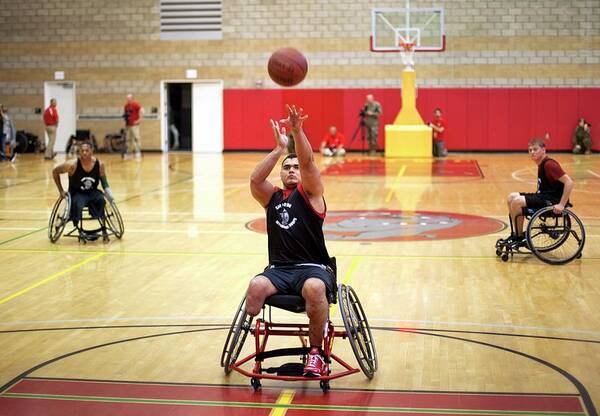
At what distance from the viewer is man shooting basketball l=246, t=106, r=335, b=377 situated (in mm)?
5750

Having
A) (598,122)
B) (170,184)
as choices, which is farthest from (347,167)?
(598,122)

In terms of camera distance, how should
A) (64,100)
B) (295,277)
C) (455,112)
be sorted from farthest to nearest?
1. (64,100)
2. (455,112)
3. (295,277)

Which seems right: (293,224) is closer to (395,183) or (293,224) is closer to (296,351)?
(296,351)

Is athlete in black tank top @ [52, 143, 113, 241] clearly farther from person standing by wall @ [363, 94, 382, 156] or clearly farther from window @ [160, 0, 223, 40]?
window @ [160, 0, 223, 40]

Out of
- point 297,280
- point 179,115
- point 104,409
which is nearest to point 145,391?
point 104,409

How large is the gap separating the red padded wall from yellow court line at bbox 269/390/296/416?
23.5 meters

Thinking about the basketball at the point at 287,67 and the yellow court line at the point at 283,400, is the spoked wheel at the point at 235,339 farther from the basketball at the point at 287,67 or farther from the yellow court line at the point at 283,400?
the basketball at the point at 287,67

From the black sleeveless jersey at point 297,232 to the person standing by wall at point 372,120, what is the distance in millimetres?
21416

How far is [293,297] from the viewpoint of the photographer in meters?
5.69

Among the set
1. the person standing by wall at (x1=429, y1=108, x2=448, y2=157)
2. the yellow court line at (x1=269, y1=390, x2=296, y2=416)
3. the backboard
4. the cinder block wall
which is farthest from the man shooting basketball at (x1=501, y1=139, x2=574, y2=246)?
the cinder block wall

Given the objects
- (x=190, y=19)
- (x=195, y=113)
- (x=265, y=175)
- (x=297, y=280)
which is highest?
(x=190, y=19)

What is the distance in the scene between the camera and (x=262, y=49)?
2895 cm

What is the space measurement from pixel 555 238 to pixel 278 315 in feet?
12.1

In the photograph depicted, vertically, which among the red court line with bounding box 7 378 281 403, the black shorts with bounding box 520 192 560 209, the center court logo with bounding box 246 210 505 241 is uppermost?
the black shorts with bounding box 520 192 560 209
